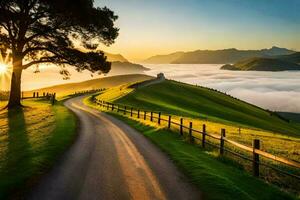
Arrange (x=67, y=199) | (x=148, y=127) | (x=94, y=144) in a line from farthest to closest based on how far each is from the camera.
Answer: (x=148, y=127) → (x=94, y=144) → (x=67, y=199)

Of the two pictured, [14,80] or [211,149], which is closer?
[211,149]

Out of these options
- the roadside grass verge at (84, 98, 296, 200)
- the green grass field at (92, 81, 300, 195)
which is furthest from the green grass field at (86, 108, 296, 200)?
the green grass field at (92, 81, 300, 195)

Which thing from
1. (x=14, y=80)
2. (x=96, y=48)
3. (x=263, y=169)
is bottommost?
(x=263, y=169)

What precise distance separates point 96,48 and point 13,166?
2826cm

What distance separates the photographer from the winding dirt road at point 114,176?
10.8m

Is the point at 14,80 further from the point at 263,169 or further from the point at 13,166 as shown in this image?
the point at 263,169

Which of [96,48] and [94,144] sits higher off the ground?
[96,48]

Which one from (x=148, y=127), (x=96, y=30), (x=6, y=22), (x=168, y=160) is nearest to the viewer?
(x=168, y=160)

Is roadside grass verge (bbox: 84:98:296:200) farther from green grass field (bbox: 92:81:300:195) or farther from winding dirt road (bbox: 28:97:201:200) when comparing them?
green grass field (bbox: 92:81:300:195)

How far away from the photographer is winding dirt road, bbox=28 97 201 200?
10781mm

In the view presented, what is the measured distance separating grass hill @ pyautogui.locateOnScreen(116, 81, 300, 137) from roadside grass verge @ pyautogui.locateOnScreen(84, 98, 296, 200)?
120 ft

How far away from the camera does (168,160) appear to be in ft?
53.0

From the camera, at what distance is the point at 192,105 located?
74562mm

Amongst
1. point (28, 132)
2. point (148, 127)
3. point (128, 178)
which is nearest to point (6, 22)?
point (28, 132)
